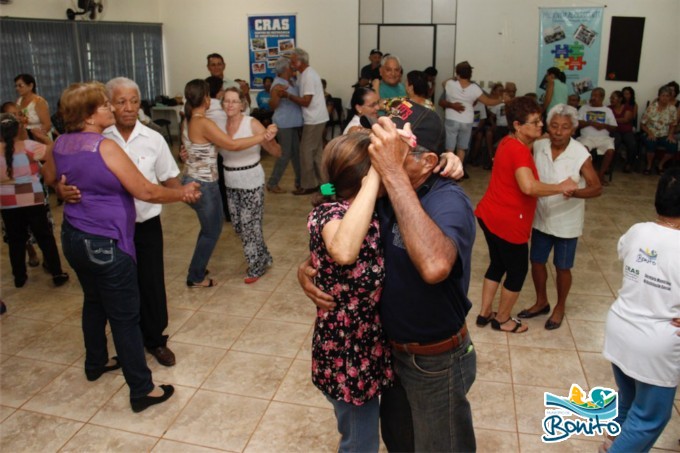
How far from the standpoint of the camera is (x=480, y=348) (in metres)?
3.35

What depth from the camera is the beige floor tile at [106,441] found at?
257 centimetres

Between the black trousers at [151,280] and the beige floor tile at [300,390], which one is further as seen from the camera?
the black trousers at [151,280]

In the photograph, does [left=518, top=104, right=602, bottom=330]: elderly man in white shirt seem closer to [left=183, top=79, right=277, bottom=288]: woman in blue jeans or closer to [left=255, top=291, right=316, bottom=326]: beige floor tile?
[left=255, top=291, right=316, bottom=326]: beige floor tile

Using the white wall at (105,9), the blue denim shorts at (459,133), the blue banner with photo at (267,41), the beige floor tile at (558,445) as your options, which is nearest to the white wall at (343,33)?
the white wall at (105,9)

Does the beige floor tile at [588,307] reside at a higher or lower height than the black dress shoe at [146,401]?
higher

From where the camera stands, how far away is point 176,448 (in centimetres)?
256

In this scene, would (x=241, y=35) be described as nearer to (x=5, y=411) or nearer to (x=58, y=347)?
(x=58, y=347)

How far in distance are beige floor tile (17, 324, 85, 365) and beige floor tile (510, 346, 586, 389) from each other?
2.53 metres

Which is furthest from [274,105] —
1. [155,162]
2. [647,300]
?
[647,300]

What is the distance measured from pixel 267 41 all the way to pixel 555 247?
316 inches

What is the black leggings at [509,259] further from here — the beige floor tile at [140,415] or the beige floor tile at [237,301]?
the beige floor tile at [140,415]

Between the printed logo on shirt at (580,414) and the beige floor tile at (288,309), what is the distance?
5.14 ft

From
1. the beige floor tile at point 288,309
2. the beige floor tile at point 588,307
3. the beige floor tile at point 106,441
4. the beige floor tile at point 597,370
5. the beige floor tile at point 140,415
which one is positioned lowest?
the beige floor tile at point 106,441

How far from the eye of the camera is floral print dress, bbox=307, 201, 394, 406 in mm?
1664
